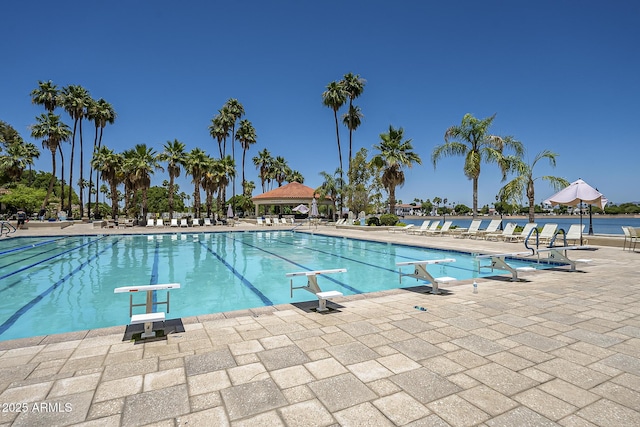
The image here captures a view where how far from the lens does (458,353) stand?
11.4 feet

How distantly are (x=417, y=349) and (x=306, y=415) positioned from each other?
166 cm

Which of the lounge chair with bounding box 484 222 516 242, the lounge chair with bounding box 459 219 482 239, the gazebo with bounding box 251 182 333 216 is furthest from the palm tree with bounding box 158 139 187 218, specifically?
the lounge chair with bounding box 484 222 516 242

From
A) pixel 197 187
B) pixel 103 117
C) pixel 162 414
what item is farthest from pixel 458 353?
pixel 103 117

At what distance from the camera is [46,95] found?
3553cm

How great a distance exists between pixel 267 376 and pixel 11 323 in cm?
574

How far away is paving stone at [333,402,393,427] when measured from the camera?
7.48 feet

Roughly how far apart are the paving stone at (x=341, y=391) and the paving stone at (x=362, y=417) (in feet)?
0.22

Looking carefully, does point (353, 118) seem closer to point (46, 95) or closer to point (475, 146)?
point (475, 146)

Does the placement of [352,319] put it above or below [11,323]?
above

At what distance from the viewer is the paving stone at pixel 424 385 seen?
8.69 ft

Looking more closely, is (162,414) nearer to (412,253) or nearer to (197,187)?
(412,253)

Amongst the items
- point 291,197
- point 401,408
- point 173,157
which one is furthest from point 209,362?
point 291,197

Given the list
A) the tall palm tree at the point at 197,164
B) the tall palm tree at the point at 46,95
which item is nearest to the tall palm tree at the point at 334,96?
the tall palm tree at the point at 197,164

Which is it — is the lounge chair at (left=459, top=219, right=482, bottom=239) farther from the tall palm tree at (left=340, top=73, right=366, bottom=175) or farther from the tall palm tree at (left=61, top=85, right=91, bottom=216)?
the tall palm tree at (left=61, top=85, right=91, bottom=216)
